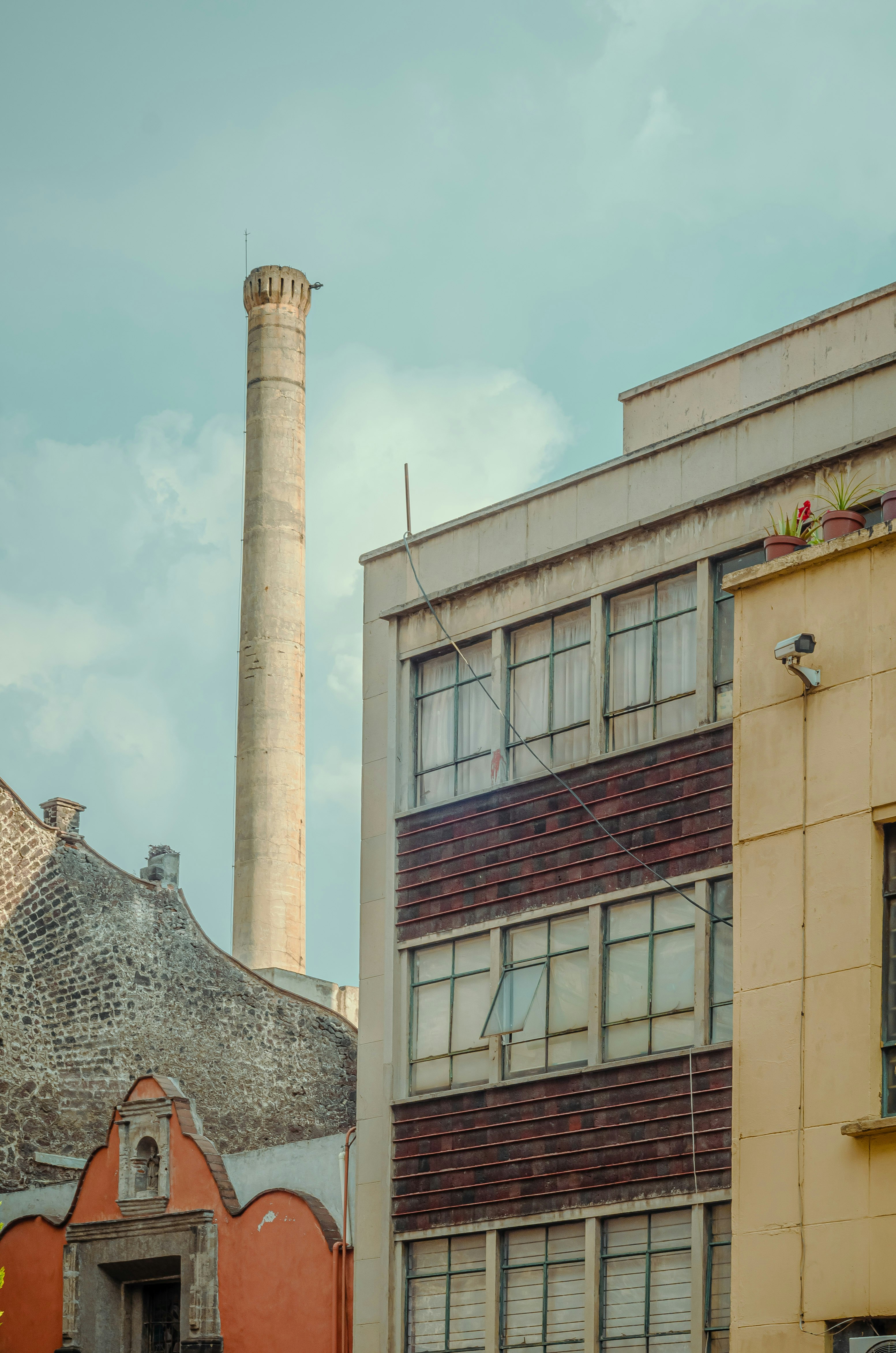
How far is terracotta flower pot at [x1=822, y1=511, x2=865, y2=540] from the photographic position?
58.2 feet

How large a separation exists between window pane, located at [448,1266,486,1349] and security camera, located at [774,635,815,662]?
8.26 metres

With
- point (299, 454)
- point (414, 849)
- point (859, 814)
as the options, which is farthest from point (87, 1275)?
point (299, 454)

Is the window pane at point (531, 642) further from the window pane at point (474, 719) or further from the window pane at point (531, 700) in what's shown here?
the window pane at point (474, 719)

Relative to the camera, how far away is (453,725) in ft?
77.2

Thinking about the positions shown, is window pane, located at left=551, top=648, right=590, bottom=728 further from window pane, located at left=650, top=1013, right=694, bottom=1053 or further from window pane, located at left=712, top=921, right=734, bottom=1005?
window pane, located at left=650, top=1013, right=694, bottom=1053

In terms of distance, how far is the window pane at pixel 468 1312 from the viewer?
21281 millimetres

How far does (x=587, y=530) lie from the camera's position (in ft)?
74.2

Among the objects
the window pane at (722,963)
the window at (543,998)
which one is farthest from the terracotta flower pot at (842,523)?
the window at (543,998)

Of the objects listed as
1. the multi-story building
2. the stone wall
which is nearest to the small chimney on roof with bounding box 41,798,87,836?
the stone wall

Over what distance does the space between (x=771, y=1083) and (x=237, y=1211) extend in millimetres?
11867

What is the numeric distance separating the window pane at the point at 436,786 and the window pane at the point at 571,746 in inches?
63.1

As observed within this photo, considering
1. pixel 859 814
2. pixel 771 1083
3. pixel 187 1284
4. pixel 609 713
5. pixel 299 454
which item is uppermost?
pixel 299 454

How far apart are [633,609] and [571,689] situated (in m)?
1.17

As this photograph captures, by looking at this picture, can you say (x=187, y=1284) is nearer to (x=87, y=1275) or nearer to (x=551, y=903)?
(x=87, y=1275)
